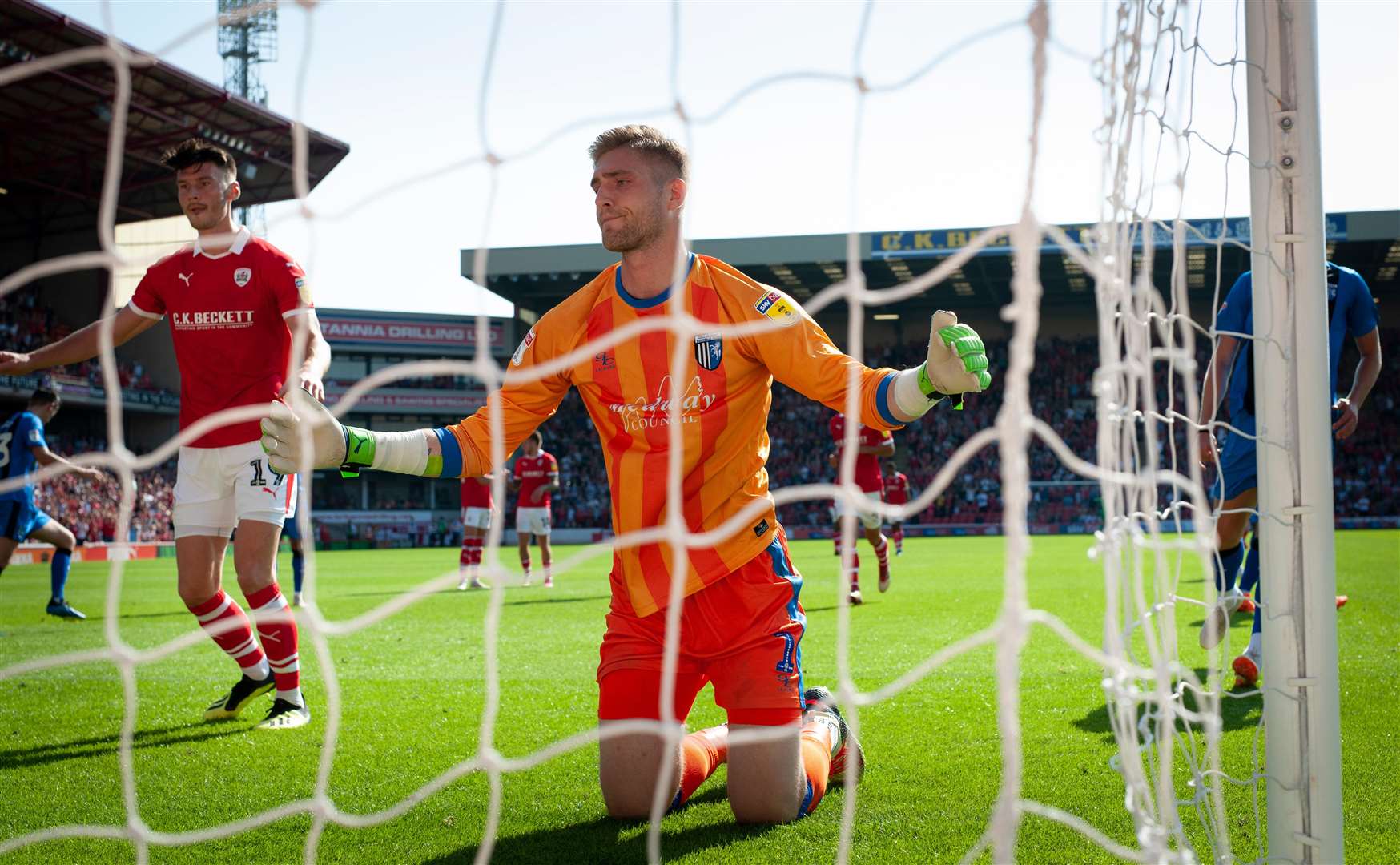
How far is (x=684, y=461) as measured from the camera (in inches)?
126

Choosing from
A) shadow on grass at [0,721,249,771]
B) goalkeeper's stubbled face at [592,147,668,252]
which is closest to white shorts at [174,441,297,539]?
shadow on grass at [0,721,249,771]

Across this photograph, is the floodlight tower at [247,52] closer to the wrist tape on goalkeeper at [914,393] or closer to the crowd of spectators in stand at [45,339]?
the crowd of spectators in stand at [45,339]

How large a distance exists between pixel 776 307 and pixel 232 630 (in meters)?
2.74

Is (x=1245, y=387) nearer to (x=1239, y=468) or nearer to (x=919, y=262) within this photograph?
(x=1239, y=468)

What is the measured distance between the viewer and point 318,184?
2881cm

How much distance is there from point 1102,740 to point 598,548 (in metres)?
2.51

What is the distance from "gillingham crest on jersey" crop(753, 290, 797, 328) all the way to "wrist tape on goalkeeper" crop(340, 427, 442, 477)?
1.02 m

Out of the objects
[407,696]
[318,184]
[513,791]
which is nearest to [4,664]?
[407,696]

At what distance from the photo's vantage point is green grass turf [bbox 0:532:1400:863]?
2838 millimetres

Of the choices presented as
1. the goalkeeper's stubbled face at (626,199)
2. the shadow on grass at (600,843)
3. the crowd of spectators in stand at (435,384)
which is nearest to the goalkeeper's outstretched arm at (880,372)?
the goalkeeper's stubbled face at (626,199)

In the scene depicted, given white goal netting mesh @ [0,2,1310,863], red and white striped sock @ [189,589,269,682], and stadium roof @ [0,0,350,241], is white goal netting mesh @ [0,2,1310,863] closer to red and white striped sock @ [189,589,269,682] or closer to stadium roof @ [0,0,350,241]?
red and white striped sock @ [189,589,269,682]

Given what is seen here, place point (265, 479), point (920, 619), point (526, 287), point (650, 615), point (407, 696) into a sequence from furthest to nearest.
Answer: point (526, 287) < point (920, 619) < point (407, 696) < point (265, 479) < point (650, 615)

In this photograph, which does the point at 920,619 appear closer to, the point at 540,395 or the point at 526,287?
the point at 540,395

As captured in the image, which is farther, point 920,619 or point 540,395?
point 920,619
